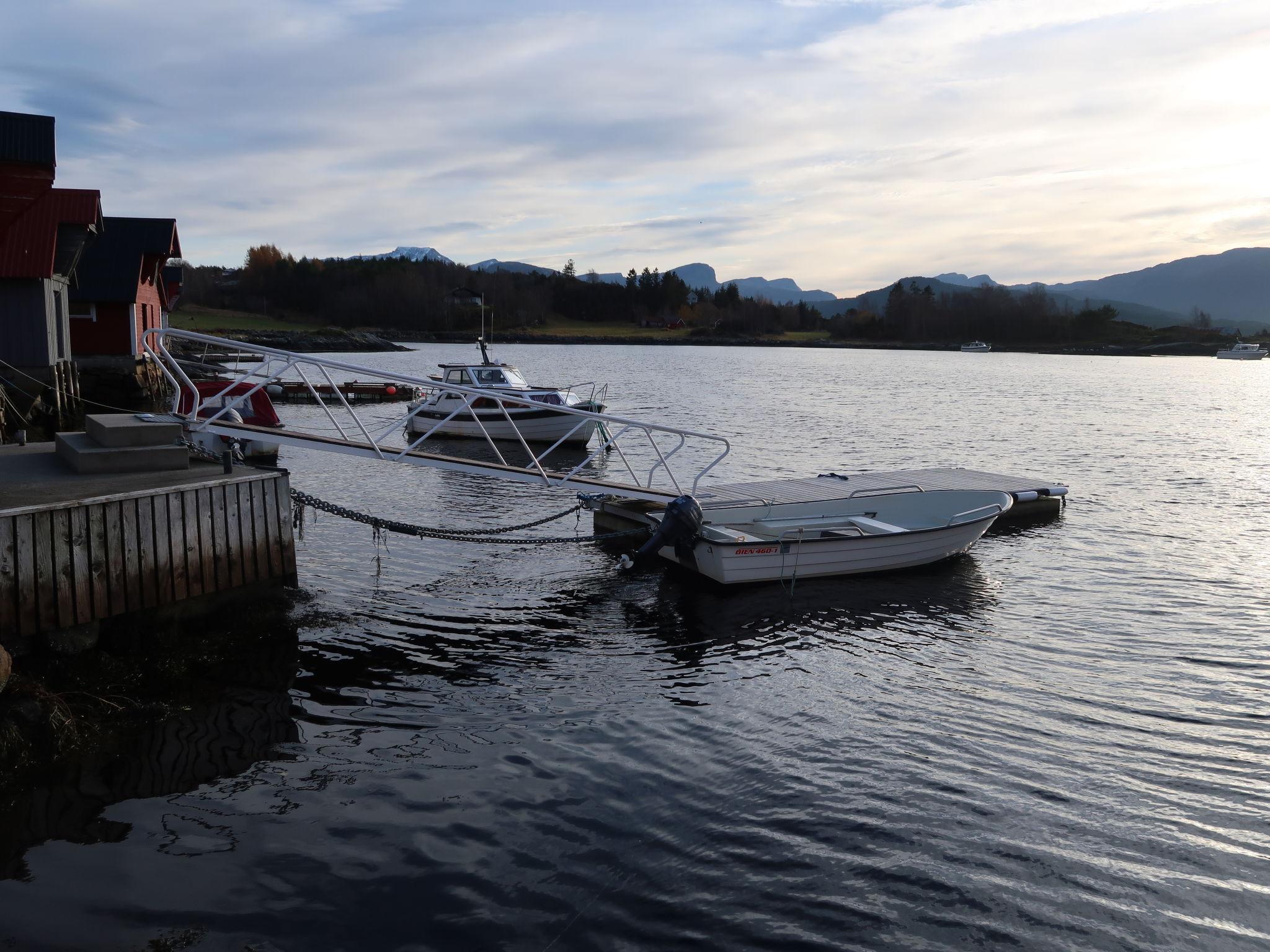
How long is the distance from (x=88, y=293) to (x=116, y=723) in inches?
1085

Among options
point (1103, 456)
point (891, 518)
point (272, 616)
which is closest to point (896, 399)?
point (1103, 456)

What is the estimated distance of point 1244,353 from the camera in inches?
5404

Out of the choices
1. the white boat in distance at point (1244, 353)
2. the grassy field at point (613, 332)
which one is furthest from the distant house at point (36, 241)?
the white boat in distance at point (1244, 353)

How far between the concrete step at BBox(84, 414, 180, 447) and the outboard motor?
6435mm

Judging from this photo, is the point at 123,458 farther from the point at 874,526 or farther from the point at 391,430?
the point at 874,526

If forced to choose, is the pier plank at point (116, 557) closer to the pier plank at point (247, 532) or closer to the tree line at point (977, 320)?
the pier plank at point (247, 532)

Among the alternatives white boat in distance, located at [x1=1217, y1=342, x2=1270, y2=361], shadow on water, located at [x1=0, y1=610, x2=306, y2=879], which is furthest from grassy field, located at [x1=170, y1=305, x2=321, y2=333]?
white boat in distance, located at [x1=1217, y1=342, x2=1270, y2=361]

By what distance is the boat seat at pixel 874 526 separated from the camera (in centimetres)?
1466

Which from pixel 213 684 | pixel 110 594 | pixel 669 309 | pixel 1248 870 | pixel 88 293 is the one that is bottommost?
pixel 1248 870

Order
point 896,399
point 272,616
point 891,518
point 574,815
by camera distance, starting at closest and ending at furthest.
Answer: point 574,815, point 272,616, point 891,518, point 896,399

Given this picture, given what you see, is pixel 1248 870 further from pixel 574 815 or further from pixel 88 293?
pixel 88 293

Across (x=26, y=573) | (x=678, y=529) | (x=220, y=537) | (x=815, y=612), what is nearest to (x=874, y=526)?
(x=815, y=612)

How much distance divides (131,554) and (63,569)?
650 mm

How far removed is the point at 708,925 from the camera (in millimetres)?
5762
